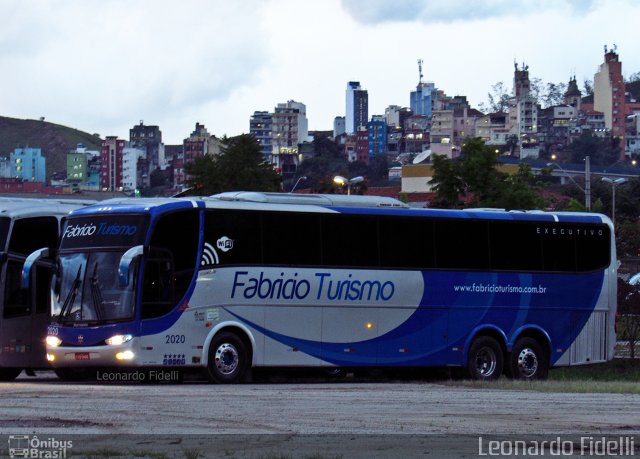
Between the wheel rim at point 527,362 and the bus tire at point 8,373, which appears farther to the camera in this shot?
the wheel rim at point 527,362

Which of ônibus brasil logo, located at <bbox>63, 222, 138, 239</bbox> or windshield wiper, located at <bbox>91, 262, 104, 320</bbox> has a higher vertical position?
ônibus brasil logo, located at <bbox>63, 222, 138, 239</bbox>

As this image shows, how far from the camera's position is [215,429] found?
1563 cm

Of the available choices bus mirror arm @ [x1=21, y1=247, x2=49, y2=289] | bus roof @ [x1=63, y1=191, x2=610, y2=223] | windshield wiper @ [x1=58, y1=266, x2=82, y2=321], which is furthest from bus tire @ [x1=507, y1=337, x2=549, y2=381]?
bus mirror arm @ [x1=21, y1=247, x2=49, y2=289]

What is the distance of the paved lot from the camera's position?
47.3ft

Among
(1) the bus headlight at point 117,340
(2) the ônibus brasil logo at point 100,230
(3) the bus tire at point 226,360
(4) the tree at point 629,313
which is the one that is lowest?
(4) the tree at point 629,313

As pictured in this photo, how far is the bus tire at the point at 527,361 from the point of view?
29656 millimetres

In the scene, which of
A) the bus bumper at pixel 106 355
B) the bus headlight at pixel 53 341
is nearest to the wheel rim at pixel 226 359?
the bus bumper at pixel 106 355

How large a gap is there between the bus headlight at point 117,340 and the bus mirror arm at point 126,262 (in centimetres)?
87

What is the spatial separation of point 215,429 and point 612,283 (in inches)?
681

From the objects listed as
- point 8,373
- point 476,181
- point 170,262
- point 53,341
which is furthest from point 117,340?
point 476,181

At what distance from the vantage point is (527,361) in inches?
1179

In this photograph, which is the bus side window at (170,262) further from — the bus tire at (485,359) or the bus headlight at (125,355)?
the bus tire at (485,359)

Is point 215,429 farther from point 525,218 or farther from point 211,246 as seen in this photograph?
point 525,218

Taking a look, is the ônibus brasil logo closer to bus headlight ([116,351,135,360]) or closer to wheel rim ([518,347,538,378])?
bus headlight ([116,351,135,360])
